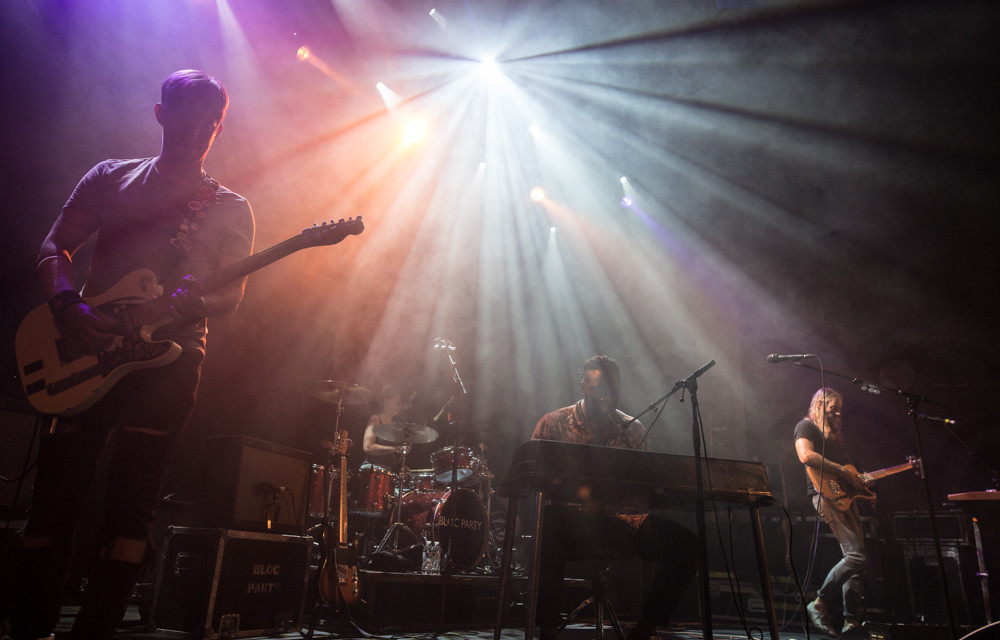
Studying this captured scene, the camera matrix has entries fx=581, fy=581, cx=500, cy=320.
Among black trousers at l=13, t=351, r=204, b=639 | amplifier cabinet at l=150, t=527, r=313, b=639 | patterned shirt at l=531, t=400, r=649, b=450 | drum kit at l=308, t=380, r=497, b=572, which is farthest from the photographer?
drum kit at l=308, t=380, r=497, b=572

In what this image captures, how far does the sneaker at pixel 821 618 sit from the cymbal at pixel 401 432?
4.06 m

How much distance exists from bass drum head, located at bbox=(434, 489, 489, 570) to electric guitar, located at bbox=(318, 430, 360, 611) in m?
1.35

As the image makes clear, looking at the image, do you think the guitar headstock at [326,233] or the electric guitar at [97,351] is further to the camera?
the guitar headstock at [326,233]

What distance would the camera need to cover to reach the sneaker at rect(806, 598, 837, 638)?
5.25 meters

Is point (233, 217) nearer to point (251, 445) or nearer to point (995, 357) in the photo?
point (251, 445)

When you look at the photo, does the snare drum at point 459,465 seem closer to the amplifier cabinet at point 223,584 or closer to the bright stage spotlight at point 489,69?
the amplifier cabinet at point 223,584

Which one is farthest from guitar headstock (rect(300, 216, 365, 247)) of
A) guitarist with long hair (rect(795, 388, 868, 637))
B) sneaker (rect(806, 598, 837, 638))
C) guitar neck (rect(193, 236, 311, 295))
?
sneaker (rect(806, 598, 837, 638))

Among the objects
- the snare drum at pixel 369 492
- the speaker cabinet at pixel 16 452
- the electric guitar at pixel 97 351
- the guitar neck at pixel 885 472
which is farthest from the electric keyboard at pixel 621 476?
the guitar neck at pixel 885 472

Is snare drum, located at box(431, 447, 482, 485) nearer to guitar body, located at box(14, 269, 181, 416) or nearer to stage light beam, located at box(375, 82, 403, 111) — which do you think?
stage light beam, located at box(375, 82, 403, 111)

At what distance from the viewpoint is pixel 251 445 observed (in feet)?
11.5

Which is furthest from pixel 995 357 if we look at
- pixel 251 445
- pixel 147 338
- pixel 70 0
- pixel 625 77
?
pixel 70 0

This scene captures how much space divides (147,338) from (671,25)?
19.5ft

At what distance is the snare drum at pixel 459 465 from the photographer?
6207mm

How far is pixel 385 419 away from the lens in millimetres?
7652
